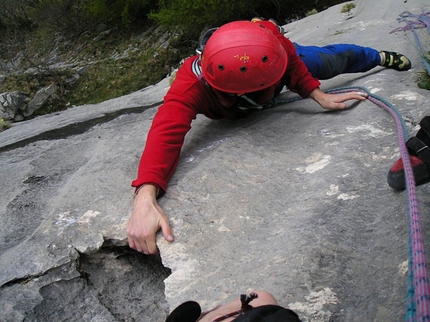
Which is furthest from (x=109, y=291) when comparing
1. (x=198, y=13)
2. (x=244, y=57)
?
(x=198, y=13)

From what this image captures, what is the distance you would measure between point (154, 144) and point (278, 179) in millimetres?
610

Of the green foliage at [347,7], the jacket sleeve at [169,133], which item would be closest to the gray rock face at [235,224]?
the jacket sleeve at [169,133]

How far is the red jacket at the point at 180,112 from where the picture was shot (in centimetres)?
182

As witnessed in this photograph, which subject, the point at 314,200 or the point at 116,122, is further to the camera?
the point at 116,122

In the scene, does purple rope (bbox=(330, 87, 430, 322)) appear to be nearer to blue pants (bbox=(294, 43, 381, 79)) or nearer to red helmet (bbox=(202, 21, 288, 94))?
red helmet (bbox=(202, 21, 288, 94))

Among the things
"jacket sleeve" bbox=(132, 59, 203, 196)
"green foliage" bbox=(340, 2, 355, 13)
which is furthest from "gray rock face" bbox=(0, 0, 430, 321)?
"green foliage" bbox=(340, 2, 355, 13)

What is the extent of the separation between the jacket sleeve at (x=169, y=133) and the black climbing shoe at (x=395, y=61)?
1.57 metres

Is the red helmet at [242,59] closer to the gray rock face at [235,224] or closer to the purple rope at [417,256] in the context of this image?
the gray rock face at [235,224]

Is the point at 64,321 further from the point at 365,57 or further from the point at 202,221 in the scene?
the point at 365,57

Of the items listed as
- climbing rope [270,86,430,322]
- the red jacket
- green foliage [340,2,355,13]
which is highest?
climbing rope [270,86,430,322]

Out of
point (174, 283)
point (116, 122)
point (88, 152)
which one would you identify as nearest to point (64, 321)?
point (174, 283)

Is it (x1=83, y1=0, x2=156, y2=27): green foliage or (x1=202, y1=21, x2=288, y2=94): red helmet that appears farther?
(x1=83, y1=0, x2=156, y2=27): green foliage

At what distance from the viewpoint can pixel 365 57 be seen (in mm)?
2852

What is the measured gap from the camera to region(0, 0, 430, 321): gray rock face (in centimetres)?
125
